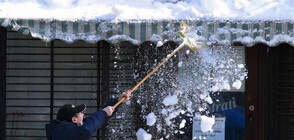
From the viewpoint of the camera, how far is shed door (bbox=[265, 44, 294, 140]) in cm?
529

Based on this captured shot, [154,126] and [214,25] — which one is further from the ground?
[214,25]

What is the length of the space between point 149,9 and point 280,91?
226cm

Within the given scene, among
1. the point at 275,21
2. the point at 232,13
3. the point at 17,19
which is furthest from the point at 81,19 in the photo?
the point at 275,21

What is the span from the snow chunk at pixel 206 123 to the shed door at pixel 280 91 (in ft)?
3.05

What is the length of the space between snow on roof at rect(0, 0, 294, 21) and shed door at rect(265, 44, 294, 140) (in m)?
0.76

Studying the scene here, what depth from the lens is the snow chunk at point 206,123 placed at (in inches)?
198

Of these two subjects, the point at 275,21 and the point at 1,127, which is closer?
the point at 275,21

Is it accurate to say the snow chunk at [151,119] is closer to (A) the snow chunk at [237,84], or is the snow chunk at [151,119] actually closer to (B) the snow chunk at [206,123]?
(B) the snow chunk at [206,123]

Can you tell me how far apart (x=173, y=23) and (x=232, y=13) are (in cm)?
84

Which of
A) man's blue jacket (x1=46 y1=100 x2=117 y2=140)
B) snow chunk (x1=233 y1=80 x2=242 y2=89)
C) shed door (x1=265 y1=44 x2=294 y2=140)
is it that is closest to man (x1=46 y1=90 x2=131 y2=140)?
man's blue jacket (x1=46 y1=100 x2=117 y2=140)

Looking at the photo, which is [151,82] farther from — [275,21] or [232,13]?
[275,21]

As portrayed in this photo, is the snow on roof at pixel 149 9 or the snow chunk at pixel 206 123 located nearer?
the snow on roof at pixel 149 9

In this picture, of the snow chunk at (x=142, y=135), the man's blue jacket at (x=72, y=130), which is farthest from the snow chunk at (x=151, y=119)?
the man's blue jacket at (x=72, y=130)

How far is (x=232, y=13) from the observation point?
4762mm
